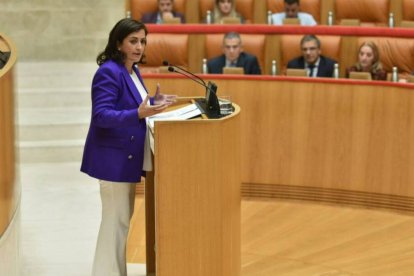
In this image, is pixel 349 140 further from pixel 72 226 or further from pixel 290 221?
pixel 72 226

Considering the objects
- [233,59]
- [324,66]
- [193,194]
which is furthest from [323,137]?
[193,194]

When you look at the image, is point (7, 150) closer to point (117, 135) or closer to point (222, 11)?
point (117, 135)

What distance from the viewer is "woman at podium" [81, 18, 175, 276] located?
1.56m

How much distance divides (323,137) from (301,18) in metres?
0.73

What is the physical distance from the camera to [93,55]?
3.52 metres

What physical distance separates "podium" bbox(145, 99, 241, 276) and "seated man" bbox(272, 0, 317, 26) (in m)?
1.49

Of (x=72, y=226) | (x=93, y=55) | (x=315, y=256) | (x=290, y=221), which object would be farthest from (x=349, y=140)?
(x=93, y=55)

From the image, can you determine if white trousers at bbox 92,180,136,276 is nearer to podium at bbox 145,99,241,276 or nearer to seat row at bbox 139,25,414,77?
podium at bbox 145,99,241,276

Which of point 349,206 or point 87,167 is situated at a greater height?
point 87,167

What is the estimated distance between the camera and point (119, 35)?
157cm

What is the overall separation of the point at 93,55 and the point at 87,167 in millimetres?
1968

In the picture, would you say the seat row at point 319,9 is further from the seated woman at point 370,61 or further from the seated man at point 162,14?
the seated woman at point 370,61

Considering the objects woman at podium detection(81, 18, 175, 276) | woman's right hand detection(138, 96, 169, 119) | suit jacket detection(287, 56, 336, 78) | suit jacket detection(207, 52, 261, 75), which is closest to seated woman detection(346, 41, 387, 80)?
suit jacket detection(287, 56, 336, 78)

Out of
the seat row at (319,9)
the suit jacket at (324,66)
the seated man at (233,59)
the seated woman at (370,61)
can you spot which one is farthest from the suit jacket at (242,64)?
the seat row at (319,9)
